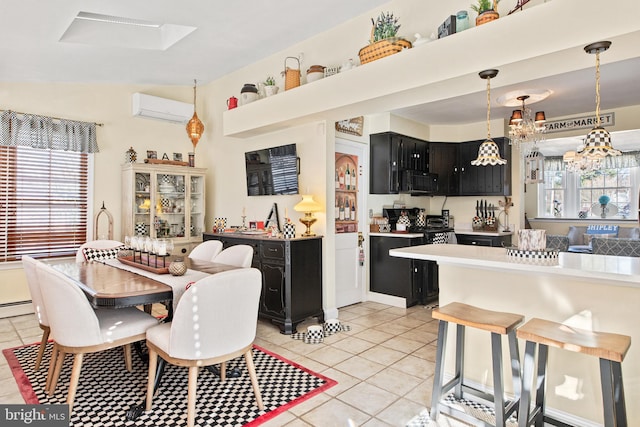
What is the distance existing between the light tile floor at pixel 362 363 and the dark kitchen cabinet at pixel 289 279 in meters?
0.19

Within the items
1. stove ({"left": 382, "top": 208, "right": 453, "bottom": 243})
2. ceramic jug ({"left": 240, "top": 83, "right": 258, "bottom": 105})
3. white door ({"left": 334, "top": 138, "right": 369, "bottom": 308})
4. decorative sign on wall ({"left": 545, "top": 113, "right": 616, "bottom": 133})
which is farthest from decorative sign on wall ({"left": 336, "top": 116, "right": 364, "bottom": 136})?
decorative sign on wall ({"left": 545, "top": 113, "right": 616, "bottom": 133})

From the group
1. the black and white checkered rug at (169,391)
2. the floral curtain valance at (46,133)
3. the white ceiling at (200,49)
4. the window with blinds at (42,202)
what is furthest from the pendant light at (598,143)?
the window with blinds at (42,202)

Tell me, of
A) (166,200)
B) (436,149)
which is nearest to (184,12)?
(166,200)

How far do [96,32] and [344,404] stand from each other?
150 inches

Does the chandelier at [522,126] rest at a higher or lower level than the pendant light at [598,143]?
higher

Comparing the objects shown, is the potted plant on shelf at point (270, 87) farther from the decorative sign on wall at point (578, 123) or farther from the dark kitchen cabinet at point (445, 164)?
the decorative sign on wall at point (578, 123)

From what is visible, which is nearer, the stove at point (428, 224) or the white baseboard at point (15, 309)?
the white baseboard at point (15, 309)

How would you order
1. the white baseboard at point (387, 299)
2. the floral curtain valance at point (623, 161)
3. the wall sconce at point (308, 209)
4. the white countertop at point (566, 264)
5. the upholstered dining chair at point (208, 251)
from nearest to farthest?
1. the white countertop at point (566, 264)
2. the upholstered dining chair at point (208, 251)
3. the wall sconce at point (308, 209)
4. the white baseboard at point (387, 299)
5. the floral curtain valance at point (623, 161)

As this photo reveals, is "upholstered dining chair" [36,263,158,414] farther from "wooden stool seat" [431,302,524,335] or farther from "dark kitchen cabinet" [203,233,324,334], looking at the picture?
"wooden stool seat" [431,302,524,335]

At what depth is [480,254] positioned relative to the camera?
2613 millimetres

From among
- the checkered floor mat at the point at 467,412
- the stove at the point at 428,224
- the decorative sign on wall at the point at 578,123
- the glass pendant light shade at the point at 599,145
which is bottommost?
the checkered floor mat at the point at 467,412

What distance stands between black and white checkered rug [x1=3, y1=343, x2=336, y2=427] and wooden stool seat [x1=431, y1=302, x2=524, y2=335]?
3.51 ft

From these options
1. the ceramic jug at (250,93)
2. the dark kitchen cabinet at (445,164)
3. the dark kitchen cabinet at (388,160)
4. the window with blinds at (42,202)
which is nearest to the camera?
the window with blinds at (42,202)

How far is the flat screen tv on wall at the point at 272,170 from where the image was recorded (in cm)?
437
